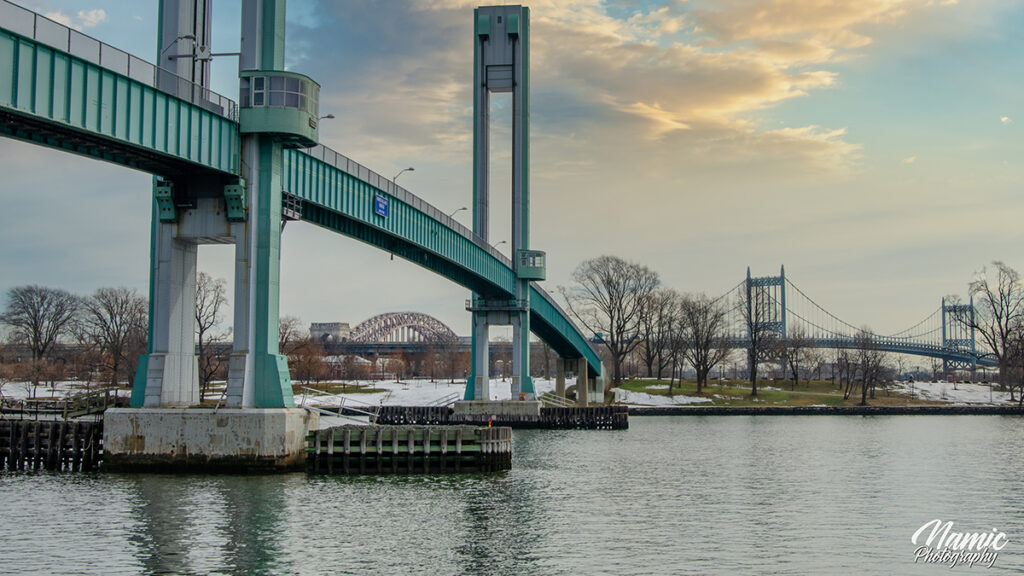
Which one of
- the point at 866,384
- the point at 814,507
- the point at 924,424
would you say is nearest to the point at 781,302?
the point at 866,384

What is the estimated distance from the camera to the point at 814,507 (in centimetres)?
3484

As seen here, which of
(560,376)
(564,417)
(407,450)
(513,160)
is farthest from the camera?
(560,376)

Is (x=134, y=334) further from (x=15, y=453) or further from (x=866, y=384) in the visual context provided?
(x=866, y=384)

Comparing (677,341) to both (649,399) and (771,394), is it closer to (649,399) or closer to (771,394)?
(771,394)

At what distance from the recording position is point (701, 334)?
12438cm

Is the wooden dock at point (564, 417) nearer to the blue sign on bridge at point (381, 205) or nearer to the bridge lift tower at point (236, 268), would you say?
the blue sign on bridge at point (381, 205)

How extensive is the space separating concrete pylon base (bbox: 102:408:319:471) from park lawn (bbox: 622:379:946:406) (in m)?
82.5

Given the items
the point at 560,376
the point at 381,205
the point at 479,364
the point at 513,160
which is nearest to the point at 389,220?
the point at 381,205

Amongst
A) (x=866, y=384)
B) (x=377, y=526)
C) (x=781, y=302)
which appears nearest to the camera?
(x=377, y=526)

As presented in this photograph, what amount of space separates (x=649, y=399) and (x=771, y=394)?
17.3m

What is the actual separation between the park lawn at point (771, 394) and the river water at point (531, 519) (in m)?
64.3

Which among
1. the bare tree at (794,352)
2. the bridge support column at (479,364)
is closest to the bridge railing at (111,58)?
the bridge support column at (479,364)

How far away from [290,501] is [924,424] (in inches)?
2962

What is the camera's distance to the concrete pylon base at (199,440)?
129ft
